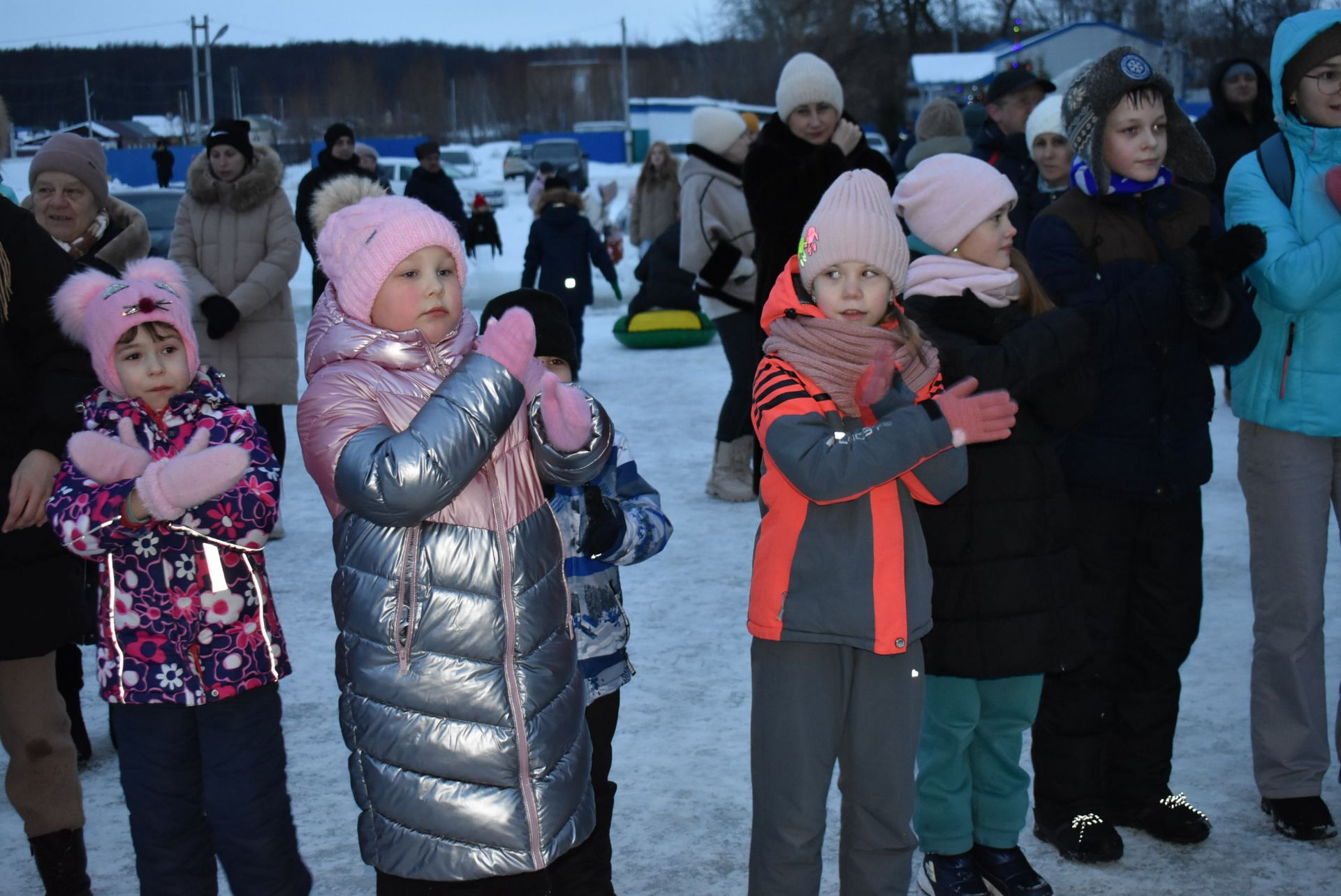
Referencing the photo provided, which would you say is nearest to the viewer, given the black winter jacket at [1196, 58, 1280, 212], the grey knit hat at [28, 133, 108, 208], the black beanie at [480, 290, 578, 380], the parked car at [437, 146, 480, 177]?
the black beanie at [480, 290, 578, 380]

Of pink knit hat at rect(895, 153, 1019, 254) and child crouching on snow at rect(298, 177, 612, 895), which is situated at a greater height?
pink knit hat at rect(895, 153, 1019, 254)

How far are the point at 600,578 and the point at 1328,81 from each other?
2143 millimetres

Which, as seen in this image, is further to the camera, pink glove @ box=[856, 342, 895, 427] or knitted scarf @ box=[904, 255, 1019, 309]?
knitted scarf @ box=[904, 255, 1019, 309]

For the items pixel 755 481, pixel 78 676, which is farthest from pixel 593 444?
pixel 755 481

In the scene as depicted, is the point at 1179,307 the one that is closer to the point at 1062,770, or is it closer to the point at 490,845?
the point at 1062,770

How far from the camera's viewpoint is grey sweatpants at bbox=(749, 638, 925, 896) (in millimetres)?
2586

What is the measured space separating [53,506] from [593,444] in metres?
1.10

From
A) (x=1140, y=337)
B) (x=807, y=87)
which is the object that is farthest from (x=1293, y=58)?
(x=807, y=87)

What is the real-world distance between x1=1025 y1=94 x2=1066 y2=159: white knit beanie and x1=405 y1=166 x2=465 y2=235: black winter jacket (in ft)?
19.9

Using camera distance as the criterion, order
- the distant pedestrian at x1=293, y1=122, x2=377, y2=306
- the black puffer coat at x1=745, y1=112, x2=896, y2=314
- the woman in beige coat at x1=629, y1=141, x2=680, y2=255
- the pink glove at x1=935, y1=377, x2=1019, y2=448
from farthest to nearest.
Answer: the woman in beige coat at x1=629, y1=141, x2=680, y2=255
the distant pedestrian at x1=293, y1=122, x2=377, y2=306
the black puffer coat at x1=745, y1=112, x2=896, y2=314
the pink glove at x1=935, y1=377, x2=1019, y2=448

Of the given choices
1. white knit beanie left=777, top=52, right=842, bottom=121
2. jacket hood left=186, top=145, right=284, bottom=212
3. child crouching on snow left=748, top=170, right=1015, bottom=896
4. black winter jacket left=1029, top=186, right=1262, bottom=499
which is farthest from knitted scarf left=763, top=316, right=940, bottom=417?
jacket hood left=186, top=145, right=284, bottom=212

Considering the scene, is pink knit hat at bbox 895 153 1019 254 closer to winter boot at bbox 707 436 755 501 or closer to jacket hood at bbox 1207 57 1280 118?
winter boot at bbox 707 436 755 501

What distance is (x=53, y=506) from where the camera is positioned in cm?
254

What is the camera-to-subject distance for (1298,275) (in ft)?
10.1
